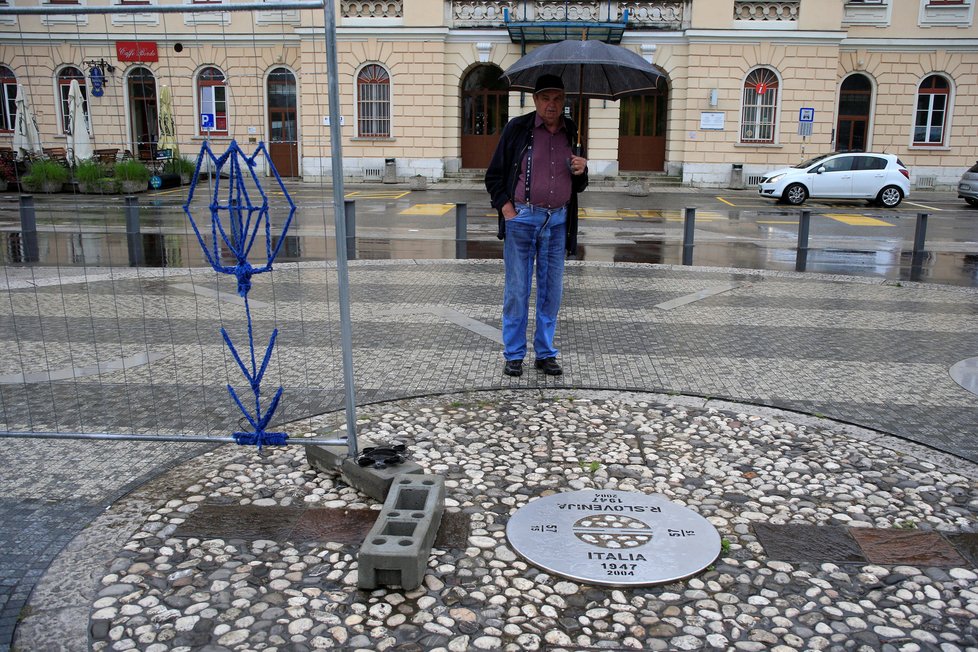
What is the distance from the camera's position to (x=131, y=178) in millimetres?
19797

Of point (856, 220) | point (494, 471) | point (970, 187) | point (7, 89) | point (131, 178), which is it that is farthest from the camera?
point (970, 187)

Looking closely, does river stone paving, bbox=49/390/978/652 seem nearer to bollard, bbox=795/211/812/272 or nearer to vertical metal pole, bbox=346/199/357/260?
vertical metal pole, bbox=346/199/357/260

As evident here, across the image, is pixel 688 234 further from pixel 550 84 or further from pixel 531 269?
pixel 550 84

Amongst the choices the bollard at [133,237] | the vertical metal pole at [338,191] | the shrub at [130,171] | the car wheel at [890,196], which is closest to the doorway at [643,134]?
the car wheel at [890,196]

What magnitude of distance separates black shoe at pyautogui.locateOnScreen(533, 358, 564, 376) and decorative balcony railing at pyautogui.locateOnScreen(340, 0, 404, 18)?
27556 millimetres

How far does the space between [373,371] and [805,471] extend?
3.13m

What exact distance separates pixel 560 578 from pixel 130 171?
1856 cm

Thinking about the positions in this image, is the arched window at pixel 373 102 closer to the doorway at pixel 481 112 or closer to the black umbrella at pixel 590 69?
the doorway at pixel 481 112

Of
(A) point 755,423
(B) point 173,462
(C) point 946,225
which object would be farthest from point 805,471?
(C) point 946,225

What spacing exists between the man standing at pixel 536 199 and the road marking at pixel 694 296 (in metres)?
3.13

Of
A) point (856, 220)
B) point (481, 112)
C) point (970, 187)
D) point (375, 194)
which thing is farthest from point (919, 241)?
point (481, 112)

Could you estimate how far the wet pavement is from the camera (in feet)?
10.0

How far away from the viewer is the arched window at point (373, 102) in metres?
31.6

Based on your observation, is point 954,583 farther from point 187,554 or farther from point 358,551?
point 187,554
